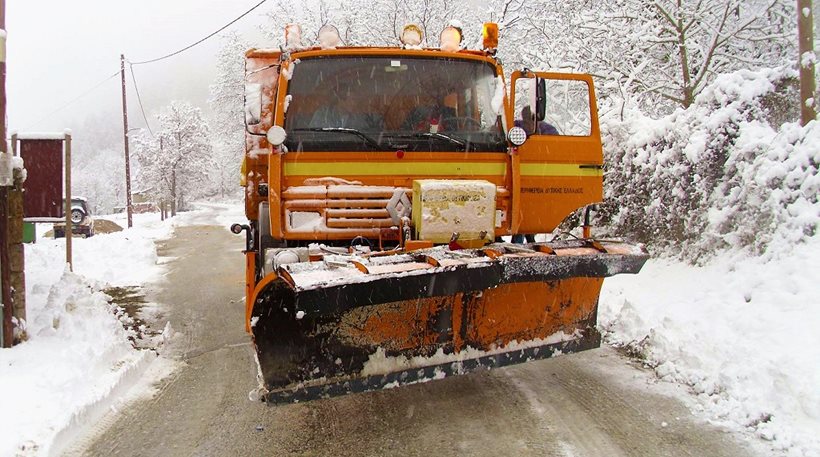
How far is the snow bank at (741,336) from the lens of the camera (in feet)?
11.9

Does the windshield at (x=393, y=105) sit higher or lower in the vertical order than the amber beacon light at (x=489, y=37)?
lower

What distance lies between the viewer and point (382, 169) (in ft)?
13.8

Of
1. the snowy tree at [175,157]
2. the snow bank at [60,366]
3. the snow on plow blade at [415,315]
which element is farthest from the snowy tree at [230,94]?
the snow on plow blade at [415,315]

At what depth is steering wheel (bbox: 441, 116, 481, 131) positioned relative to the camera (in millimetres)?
4520

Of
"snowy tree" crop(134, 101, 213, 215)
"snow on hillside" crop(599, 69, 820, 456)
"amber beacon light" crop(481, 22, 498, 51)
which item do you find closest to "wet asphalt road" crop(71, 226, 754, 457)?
"snow on hillside" crop(599, 69, 820, 456)

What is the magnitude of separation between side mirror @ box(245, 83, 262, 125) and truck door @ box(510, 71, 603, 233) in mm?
1933

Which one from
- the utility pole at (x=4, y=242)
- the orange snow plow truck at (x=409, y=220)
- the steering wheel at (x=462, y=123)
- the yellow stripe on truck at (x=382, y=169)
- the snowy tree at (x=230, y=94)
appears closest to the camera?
the orange snow plow truck at (x=409, y=220)

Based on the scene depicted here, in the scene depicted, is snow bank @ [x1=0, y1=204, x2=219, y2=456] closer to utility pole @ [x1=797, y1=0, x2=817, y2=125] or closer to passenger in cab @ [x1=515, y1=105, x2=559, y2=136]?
passenger in cab @ [x1=515, y1=105, x2=559, y2=136]

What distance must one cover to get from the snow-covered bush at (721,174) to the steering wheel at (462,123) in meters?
3.23

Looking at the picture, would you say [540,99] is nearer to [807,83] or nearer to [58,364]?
[807,83]

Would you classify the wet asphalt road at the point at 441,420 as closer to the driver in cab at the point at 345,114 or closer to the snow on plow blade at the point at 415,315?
the snow on plow blade at the point at 415,315

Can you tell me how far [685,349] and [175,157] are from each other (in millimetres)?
48798

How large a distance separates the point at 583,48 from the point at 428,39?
8.74 m

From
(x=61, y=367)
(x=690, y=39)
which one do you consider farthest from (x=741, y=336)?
(x=690, y=39)
